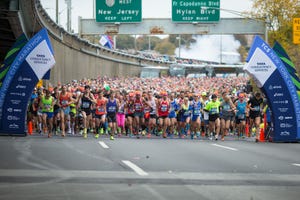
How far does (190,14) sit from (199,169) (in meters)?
31.0

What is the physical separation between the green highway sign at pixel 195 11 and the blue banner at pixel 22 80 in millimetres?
20459

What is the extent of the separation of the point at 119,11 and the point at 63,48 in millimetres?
7379

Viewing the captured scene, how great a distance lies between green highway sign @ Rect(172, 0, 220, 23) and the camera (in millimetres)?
42750

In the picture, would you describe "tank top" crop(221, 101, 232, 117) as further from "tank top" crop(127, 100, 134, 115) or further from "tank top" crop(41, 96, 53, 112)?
"tank top" crop(41, 96, 53, 112)

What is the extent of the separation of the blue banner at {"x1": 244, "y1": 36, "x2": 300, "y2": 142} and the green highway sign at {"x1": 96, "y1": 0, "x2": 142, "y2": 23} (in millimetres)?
20641

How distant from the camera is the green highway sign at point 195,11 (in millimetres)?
42750

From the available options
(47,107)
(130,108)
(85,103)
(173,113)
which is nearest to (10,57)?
(47,107)

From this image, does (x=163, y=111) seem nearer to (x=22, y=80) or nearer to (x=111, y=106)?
(x=111, y=106)

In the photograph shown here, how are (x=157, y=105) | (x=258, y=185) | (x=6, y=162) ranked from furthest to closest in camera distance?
(x=157, y=105), (x=6, y=162), (x=258, y=185)

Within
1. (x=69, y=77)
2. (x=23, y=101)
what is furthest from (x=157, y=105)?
(x=69, y=77)

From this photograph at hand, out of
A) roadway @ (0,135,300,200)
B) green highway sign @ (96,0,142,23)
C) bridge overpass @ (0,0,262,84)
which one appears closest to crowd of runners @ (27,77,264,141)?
bridge overpass @ (0,0,262,84)

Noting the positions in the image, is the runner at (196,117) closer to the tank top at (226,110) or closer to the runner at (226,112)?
the runner at (226,112)

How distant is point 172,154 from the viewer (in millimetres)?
16688

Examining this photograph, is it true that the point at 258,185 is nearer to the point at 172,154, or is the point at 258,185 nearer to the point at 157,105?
the point at 172,154
